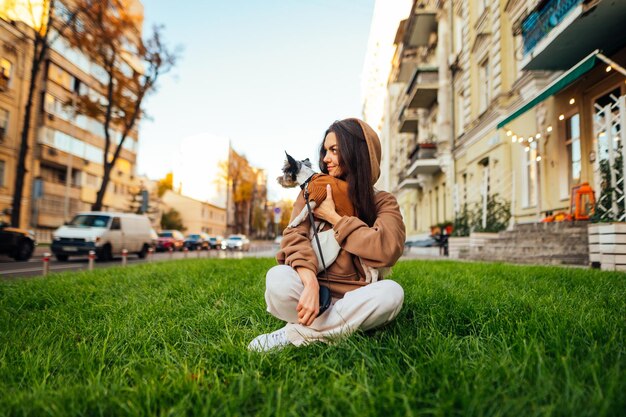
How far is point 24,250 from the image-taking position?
Result: 14.1 metres

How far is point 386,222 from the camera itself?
245cm

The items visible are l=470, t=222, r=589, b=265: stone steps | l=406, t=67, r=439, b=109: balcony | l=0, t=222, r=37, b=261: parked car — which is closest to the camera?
l=470, t=222, r=589, b=265: stone steps

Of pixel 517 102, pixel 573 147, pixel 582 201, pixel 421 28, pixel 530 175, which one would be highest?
pixel 421 28

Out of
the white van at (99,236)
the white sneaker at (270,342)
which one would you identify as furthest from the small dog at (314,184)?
the white van at (99,236)

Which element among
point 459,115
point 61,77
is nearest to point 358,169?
point 459,115

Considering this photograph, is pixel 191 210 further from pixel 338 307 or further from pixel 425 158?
pixel 338 307

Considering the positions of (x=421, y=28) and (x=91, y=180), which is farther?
(x=91, y=180)

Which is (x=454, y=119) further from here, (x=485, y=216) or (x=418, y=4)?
(x=418, y=4)

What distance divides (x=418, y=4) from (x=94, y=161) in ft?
103

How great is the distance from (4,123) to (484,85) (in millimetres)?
29547

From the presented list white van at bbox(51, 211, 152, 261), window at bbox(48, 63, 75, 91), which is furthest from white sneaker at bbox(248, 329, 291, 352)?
window at bbox(48, 63, 75, 91)

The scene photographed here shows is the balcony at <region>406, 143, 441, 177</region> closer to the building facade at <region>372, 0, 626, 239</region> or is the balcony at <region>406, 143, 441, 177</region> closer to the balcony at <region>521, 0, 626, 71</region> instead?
the building facade at <region>372, 0, 626, 239</region>

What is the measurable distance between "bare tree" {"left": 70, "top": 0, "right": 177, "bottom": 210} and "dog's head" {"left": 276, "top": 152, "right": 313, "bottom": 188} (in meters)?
20.6

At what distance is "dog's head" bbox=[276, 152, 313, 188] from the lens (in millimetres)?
2518
